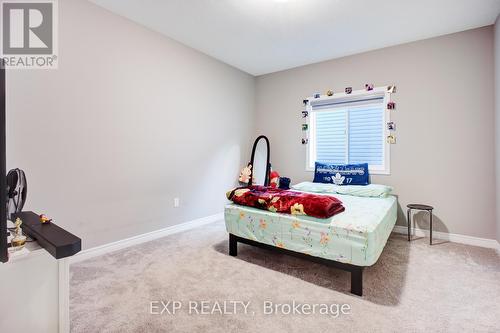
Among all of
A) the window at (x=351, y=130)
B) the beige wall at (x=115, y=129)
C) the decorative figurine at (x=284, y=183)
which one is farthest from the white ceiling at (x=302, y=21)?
the decorative figurine at (x=284, y=183)

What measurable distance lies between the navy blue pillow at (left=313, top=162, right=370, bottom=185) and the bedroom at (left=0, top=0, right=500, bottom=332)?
74 mm

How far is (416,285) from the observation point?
78.3 inches

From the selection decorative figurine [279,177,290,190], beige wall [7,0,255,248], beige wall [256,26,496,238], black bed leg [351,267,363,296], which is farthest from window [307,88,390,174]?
black bed leg [351,267,363,296]

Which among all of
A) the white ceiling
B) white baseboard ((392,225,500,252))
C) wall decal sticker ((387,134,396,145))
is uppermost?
the white ceiling

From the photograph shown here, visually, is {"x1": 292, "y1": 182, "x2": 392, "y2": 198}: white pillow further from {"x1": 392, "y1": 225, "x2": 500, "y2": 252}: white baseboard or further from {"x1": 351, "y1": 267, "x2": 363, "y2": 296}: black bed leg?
{"x1": 351, "y1": 267, "x2": 363, "y2": 296}: black bed leg

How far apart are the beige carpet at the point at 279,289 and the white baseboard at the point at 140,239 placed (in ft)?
0.28

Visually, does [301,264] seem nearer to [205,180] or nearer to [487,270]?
[487,270]

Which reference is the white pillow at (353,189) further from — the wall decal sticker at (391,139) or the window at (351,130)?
the wall decal sticker at (391,139)

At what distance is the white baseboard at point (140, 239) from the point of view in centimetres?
243

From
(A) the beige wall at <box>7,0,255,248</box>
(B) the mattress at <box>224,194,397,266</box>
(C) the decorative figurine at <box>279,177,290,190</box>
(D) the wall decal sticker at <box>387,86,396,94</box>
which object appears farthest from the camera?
(C) the decorative figurine at <box>279,177,290,190</box>

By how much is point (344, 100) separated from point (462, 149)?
5.16 ft

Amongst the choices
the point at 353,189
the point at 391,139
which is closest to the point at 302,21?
the point at 391,139

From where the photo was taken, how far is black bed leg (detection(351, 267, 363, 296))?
185cm

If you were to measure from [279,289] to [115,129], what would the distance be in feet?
7.45
